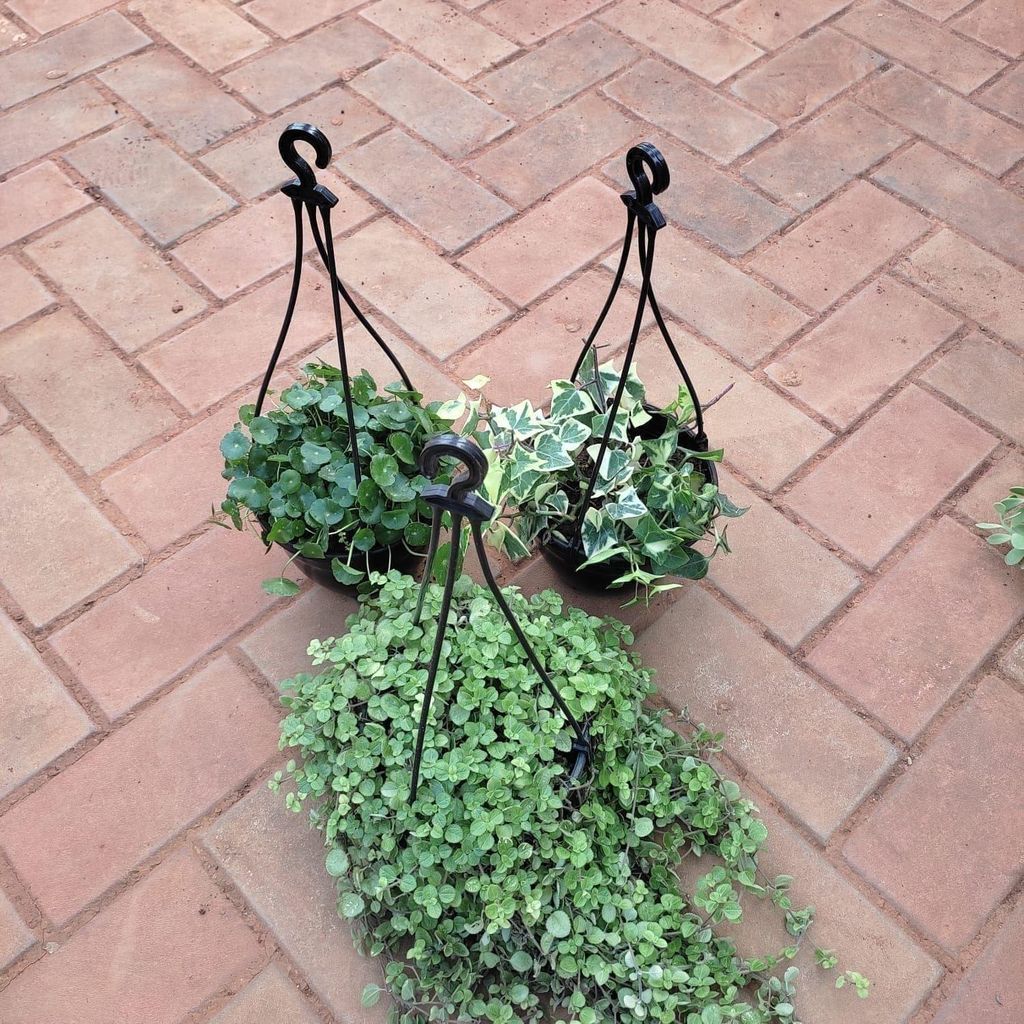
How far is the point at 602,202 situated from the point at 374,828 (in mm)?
1720

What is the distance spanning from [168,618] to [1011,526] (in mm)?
1677

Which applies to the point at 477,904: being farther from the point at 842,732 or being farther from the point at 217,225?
the point at 217,225

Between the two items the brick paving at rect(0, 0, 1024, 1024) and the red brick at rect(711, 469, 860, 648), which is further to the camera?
the red brick at rect(711, 469, 860, 648)

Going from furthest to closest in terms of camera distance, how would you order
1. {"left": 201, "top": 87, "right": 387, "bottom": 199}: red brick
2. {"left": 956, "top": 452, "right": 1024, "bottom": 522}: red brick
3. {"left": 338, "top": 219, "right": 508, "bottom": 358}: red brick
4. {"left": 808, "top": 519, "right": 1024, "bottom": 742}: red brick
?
{"left": 201, "top": 87, "right": 387, "bottom": 199}: red brick → {"left": 338, "top": 219, "right": 508, "bottom": 358}: red brick → {"left": 956, "top": 452, "right": 1024, "bottom": 522}: red brick → {"left": 808, "top": 519, "right": 1024, "bottom": 742}: red brick

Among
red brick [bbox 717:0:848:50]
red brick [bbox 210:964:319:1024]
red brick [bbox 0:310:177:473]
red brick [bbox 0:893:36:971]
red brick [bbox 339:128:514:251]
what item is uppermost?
red brick [bbox 717:0:848:50]

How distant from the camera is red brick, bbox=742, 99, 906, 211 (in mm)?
2516

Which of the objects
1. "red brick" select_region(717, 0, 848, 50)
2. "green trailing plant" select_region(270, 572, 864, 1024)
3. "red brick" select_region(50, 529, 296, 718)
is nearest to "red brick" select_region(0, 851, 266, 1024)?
"green trailing plant" select_region(270, 572, 864, 1024)

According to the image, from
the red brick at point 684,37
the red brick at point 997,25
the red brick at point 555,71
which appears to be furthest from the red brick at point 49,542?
the red brick at point 997,25

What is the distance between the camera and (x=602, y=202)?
8.13 feet

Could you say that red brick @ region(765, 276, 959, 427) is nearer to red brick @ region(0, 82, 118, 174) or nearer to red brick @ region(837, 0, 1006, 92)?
red brick @ region(837, 0, 1006, 92)

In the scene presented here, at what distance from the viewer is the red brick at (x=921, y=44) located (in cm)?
280

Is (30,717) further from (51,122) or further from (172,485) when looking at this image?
(51,122)

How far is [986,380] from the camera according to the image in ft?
7.09

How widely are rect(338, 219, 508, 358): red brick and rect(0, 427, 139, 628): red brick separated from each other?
2.64ft
